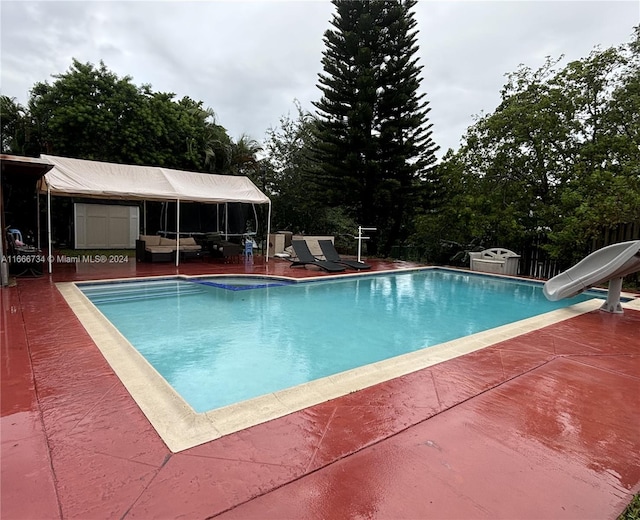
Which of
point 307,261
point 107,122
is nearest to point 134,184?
point 307,261

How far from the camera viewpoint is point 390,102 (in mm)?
13141

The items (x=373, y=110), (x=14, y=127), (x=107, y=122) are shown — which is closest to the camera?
(x=107, y=122)

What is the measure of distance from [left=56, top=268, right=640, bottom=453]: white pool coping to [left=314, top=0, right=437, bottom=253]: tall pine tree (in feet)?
32.1

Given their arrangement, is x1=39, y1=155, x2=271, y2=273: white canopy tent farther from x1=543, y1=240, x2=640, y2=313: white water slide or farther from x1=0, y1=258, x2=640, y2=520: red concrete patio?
x1=543, y1=240, x2=640, y2=313: white water slide

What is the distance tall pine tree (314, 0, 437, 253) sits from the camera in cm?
1296

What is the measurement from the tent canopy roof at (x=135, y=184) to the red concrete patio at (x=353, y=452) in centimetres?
555

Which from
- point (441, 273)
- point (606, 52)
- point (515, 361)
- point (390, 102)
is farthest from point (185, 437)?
point (390, 102)

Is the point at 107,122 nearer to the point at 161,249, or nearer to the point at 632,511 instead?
the point at 161,249

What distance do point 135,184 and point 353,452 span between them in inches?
334

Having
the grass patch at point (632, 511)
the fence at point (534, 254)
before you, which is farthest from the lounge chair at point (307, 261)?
the grass patch at point (632, 511)

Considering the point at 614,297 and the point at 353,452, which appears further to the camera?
the point at 614,297

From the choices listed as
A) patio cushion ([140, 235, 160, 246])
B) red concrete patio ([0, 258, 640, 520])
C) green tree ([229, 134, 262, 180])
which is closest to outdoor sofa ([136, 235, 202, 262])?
patio cushion ([140, 235, 160, 246])

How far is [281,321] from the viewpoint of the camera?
17.8 feet

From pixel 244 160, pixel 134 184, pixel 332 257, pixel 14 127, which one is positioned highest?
pixel 14 127
